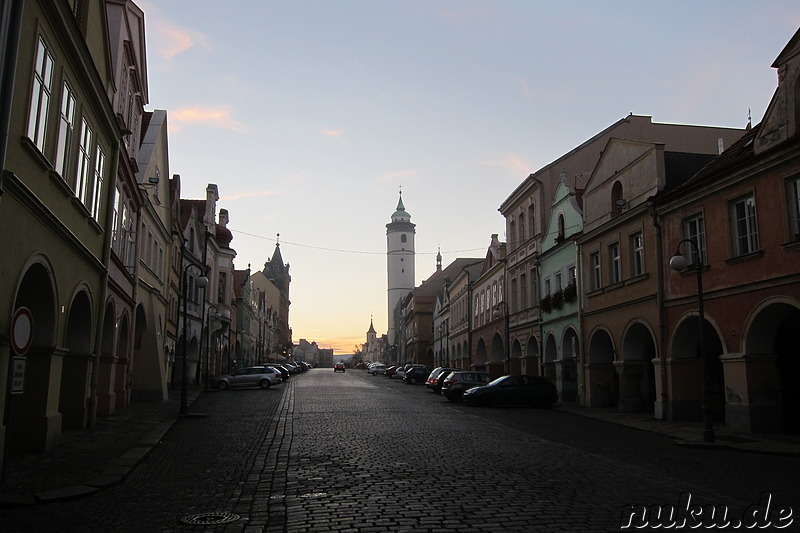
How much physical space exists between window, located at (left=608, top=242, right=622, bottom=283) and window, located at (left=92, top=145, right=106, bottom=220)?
752 inches

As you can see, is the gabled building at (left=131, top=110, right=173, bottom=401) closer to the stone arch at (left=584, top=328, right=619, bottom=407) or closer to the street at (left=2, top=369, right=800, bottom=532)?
the street at (left=2, top=369, right=800, bottom=532)

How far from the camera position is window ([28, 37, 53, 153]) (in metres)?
12.1

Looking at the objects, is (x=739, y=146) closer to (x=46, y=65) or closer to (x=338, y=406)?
(x=338, y=406)

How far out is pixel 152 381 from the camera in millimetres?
29766

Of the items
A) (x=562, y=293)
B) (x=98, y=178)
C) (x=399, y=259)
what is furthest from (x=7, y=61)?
(x=399, y=259)

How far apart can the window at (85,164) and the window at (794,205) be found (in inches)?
678

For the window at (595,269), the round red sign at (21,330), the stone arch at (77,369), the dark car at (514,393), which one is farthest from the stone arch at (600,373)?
the round red sign at (21,330)

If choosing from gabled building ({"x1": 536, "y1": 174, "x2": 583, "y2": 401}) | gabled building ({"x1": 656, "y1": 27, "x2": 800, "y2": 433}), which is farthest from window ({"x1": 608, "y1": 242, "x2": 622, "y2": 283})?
gabled building ({"x1": 656, "y1": 27, "x2": 800, "y2": 433})

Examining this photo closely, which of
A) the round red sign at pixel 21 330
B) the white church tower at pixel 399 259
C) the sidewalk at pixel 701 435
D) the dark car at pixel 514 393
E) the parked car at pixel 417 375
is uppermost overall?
the white church tower at pixel 399 259

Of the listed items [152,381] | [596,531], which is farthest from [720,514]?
[152,381]

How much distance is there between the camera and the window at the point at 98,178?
17691 millimetres

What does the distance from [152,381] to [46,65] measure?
19.4 metres

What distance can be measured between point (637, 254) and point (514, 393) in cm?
802

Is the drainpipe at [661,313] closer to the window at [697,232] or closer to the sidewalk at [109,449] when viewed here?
the sidewalk at [109,449]
